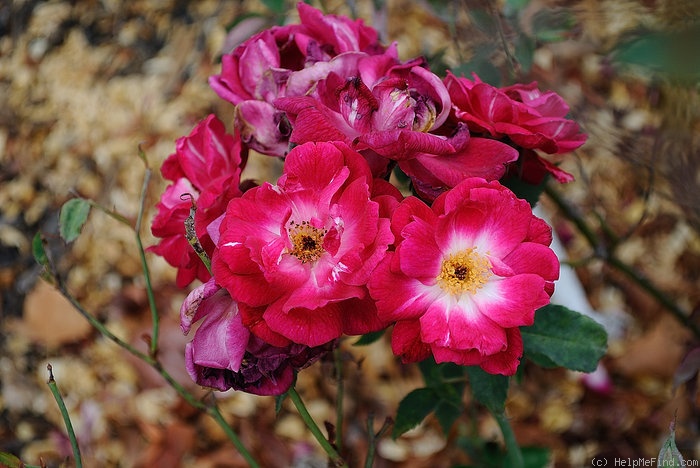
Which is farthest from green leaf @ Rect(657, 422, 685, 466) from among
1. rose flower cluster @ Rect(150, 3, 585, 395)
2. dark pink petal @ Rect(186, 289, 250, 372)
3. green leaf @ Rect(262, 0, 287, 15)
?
green leaf @ Rect(262, 0, 287, 15)

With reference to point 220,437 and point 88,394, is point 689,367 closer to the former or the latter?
point 220,437

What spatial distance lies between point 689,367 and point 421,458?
765mm

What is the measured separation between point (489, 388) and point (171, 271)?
3.68ft

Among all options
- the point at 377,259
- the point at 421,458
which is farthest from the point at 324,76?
the point at 421,458

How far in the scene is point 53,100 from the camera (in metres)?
2.04

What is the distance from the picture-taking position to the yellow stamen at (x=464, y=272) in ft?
1.87

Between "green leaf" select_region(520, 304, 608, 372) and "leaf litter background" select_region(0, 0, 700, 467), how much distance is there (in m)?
0.41

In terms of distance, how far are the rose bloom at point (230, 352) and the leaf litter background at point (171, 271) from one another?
0.58 metres

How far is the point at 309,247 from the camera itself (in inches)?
A: 22.9

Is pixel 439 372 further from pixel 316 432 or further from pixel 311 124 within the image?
pixel 311 124

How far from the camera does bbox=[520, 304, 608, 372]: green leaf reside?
730 mm

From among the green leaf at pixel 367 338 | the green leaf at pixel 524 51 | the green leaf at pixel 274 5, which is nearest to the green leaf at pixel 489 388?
the green leaf at pixel 367 338

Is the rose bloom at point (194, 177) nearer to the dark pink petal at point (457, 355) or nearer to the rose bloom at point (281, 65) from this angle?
the rose bloom at point (281, 65)

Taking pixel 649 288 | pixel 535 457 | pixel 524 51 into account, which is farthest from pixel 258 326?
pixel 649 288
